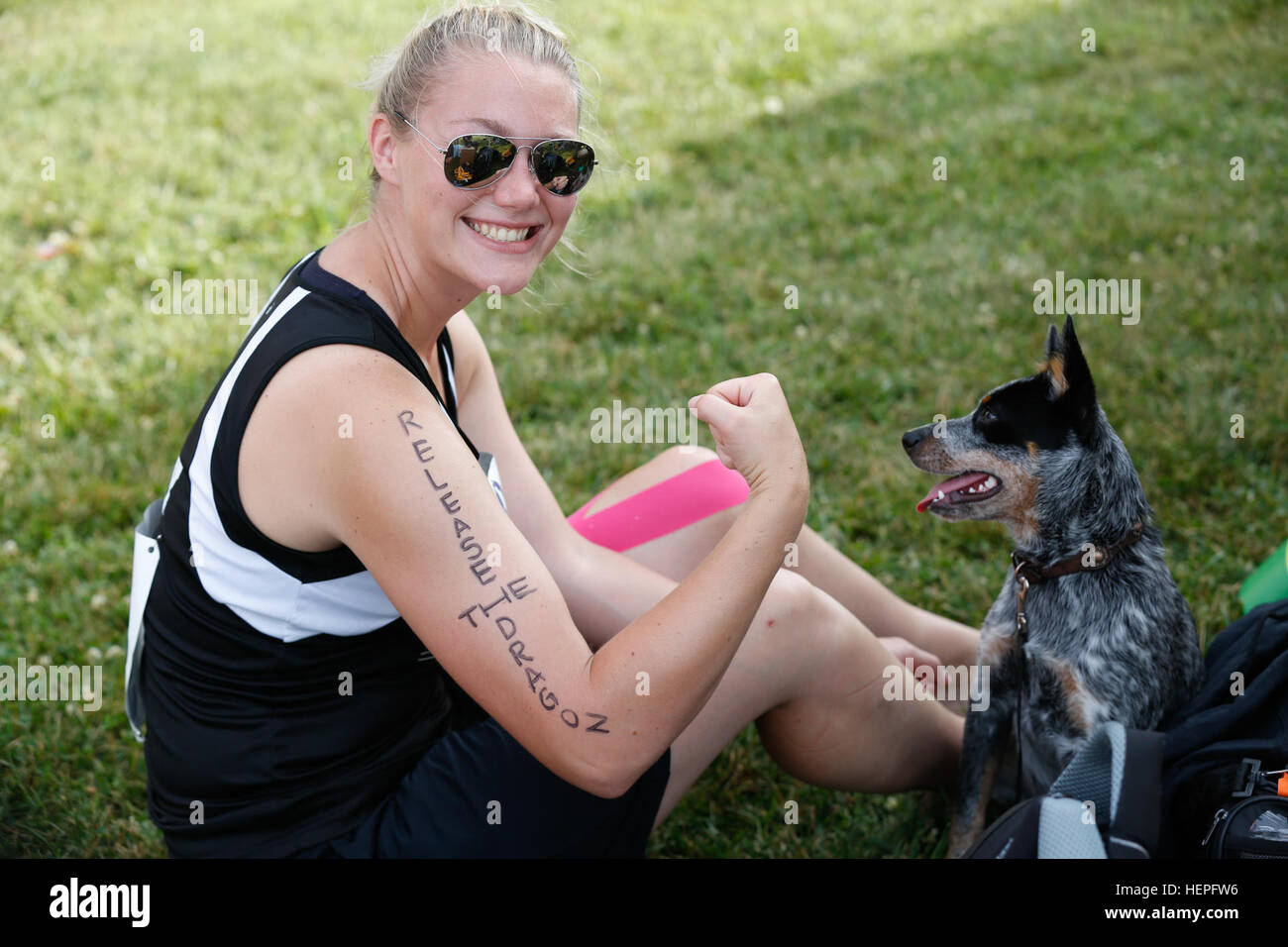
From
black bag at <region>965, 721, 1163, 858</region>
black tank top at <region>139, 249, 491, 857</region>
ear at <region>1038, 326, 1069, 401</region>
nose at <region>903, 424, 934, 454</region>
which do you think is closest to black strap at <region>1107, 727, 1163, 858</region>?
black bag at <region>965, 721, 1163, 858</region>

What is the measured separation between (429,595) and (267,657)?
1.36 ft

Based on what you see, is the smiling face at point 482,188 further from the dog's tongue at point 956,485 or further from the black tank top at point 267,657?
the dog's tongue at point 956,485

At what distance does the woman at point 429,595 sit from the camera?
77.0 inches

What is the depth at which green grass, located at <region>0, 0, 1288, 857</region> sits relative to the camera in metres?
3.86

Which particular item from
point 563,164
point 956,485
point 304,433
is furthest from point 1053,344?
point 304,433

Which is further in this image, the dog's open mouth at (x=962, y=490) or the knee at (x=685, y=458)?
the knee at (x=685, y=458)

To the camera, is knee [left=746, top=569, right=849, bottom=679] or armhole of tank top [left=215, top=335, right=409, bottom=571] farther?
knee [left=746, top=569, right=849, bottom=679]

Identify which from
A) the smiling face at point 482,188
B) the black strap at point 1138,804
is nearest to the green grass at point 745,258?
the smiling face at point 482,188

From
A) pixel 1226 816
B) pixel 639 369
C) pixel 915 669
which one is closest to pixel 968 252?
pixel 639 369

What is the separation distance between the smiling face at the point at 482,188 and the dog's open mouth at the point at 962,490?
1.20m

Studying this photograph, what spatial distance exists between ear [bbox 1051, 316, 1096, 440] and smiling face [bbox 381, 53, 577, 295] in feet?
3.79

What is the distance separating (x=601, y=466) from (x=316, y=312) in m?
2.67

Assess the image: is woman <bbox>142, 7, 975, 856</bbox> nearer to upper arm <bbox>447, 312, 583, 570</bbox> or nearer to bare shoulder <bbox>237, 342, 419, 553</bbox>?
bare shoulder <bbox>237, 342, 419, 553</bbox>

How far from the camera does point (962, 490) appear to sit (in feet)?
9.32
